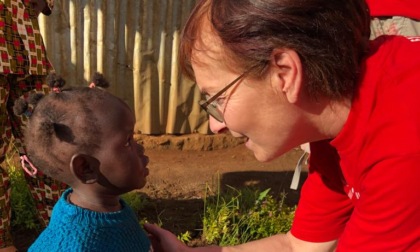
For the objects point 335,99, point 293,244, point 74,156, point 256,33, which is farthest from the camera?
point 293,244

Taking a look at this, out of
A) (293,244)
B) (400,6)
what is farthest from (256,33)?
(293,244)

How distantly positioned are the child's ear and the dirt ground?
189 centimetres

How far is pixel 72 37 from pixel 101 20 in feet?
1.04

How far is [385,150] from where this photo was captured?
5.01ft

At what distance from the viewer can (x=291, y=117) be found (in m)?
1.72

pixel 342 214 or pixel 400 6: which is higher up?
pixel 400 6

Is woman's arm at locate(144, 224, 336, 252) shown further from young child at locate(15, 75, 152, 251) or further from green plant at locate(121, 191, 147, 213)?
green plant at locate(121, 191, 147, 213)

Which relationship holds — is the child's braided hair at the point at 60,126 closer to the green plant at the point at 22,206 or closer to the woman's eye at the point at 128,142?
the woman's eye at the point at 128,142

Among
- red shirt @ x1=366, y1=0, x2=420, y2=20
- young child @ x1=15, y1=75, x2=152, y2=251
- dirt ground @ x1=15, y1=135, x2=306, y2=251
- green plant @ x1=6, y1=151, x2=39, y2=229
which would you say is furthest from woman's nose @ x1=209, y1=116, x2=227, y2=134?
Result: green plant @ x1=6, y1=151, x2=39, y2=229

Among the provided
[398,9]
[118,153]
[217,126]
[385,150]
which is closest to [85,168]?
[118,153]

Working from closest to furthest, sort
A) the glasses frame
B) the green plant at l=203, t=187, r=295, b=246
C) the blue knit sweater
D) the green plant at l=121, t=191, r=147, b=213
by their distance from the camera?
the glasses frame, the blue knit sweater, the green plant at l=203, t=187, r=295, b=246, the green plant at l=121, t=191, r=147, b=213

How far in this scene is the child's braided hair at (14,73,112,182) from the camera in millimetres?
1917

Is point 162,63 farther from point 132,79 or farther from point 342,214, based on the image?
point 342,214

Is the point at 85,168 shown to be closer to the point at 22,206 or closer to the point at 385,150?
the point at 385,150
